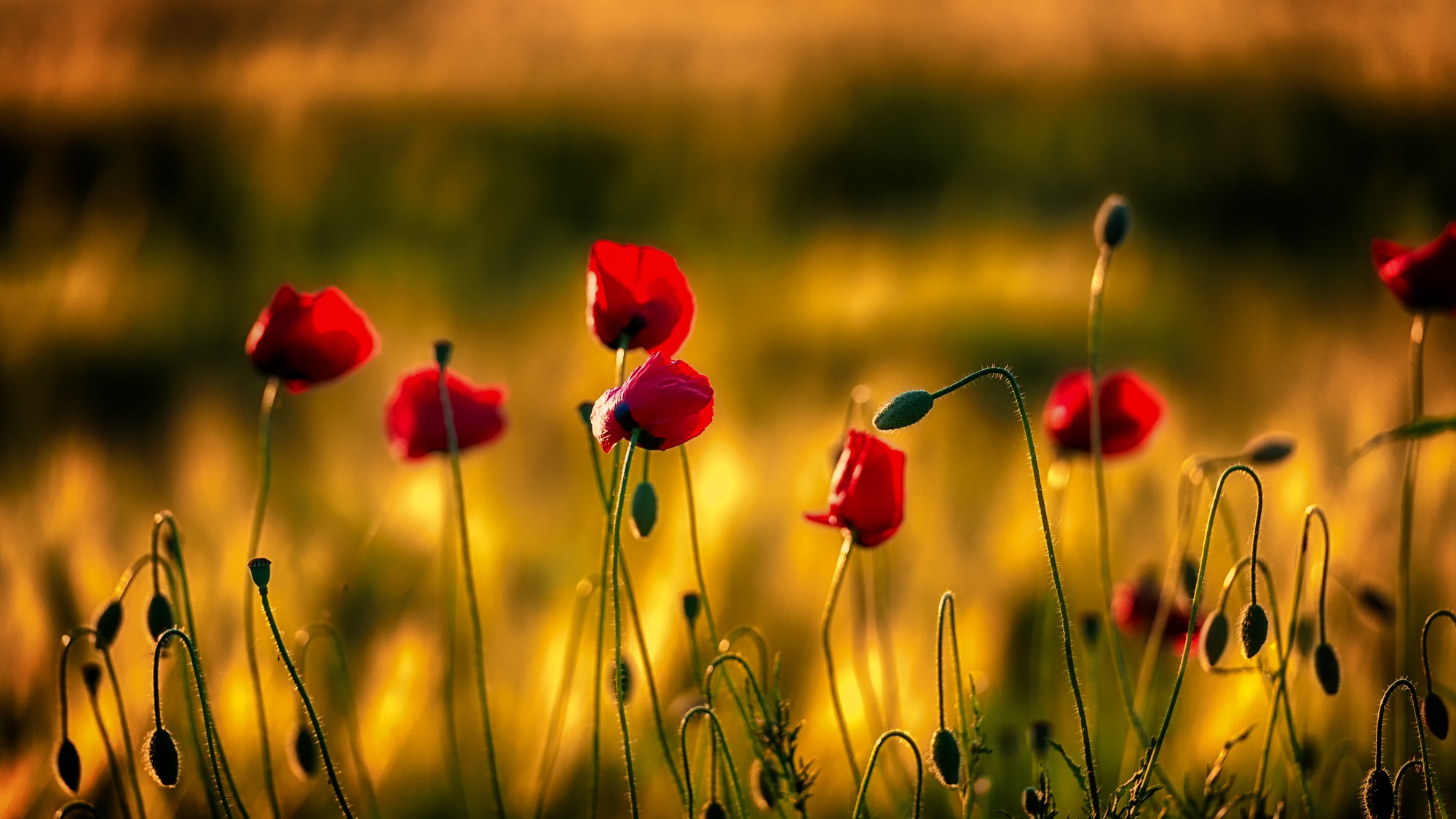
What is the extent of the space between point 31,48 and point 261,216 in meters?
0.68

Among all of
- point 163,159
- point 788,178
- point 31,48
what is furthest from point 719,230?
point 31,48

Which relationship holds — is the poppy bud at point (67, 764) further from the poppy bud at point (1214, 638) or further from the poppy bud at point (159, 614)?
the poppy bud at point (1214, 638)

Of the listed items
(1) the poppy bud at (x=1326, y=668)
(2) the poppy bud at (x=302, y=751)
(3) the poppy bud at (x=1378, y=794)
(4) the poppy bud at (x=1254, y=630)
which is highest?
(4) the poppy bud at (x=1254, y=630)

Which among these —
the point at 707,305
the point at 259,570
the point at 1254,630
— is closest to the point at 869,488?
the point at 1254,630

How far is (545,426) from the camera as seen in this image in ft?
4.76

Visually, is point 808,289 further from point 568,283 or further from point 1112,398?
point 1112,398

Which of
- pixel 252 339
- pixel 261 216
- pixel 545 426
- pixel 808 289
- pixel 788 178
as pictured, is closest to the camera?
pixel 252 339

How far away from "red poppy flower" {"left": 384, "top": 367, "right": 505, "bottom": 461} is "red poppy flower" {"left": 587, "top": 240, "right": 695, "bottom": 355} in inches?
6.2

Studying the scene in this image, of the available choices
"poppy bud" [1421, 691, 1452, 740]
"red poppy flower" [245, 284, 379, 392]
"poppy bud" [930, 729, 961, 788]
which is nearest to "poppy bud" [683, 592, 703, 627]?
"poppy bud" [930, 729, 961, 788]

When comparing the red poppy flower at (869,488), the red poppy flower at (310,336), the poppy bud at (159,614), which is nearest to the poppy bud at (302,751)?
the poppy bud at (159,614)

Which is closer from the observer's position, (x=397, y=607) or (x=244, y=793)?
(x=244, y=793)

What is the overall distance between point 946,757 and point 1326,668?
0.91 ft

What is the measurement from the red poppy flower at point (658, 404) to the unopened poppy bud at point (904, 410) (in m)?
0.09

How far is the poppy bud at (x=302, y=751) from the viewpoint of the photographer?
0.81m
